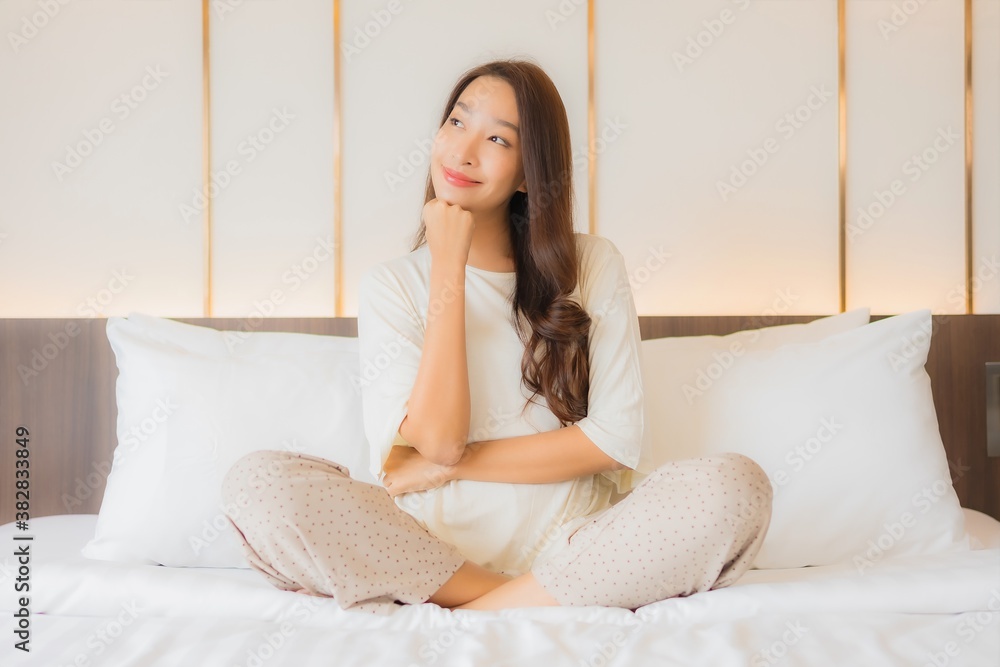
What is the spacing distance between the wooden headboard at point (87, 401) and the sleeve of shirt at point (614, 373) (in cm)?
66

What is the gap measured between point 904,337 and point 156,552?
143cm

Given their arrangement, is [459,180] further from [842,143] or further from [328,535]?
[842,143]

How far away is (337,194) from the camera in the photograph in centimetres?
187

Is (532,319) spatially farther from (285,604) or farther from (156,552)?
(156,552)

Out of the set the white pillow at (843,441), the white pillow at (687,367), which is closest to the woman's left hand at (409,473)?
the white pillow at (687,367)

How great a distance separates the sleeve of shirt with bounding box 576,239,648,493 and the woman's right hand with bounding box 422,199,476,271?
9.3 inches

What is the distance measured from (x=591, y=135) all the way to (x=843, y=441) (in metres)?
0.91

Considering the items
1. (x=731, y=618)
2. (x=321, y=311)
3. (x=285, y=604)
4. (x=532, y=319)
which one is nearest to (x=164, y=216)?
(x=321, y=311)

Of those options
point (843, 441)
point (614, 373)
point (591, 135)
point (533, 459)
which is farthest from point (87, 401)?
point (843, 441)

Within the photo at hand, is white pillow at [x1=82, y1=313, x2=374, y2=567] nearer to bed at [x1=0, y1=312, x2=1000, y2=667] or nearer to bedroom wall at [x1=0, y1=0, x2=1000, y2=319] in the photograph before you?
bed at [x1=0, y1=312, x2=1000, y2=667]

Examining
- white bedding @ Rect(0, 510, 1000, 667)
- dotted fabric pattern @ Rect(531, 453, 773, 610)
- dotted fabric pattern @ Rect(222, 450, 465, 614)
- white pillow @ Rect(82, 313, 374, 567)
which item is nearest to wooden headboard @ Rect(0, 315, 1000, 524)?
white pillow @ Rect(82, 313, 374, 567)

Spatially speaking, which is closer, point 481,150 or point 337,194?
point 481,150

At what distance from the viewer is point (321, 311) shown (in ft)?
6.15

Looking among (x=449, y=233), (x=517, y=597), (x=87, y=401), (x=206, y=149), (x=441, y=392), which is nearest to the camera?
(x=517, y=597)
